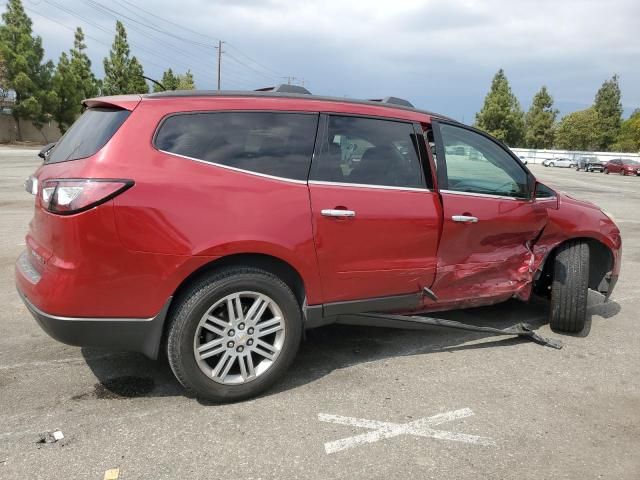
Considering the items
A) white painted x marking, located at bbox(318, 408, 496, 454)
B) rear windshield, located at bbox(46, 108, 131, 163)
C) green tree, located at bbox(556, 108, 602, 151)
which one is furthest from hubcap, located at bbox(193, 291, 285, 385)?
green tree, located at bbox(556, 108, 602, 151)

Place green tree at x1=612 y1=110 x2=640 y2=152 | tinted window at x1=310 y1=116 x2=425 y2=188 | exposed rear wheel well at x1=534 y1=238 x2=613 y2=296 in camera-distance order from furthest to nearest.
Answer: green tree at x1=612 y1=110 x2=640 y2=152 < exposed rear wheel well at x1=534 y1=238 x2=613 y2=296 < tinted window at x1=310 y1=116 x2=425 y2=188

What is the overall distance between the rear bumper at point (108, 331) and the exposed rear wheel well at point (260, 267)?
0.20m

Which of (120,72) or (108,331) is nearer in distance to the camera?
(108,331)

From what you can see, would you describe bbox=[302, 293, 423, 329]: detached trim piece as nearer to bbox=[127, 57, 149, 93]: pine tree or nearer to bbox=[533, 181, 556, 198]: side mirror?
bbox=[533, 181, 556, 198]: side mirror

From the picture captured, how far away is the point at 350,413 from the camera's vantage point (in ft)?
10.4

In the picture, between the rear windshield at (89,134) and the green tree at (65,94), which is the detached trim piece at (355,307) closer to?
the rear windshield at (89,134)

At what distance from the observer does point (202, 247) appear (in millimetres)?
2951

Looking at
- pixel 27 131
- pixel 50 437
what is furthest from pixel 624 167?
pixel 27 131

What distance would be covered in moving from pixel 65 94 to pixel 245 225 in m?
50.7

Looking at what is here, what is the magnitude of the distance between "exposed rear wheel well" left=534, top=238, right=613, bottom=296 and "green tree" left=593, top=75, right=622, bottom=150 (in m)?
77.1

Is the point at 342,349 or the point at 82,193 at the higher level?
the point at 82,193

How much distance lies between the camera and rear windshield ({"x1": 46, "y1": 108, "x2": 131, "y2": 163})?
9.86ft

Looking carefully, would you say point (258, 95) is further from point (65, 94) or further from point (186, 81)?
point (186, 81)

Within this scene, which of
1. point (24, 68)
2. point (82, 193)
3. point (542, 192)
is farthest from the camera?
point (24, 68)
